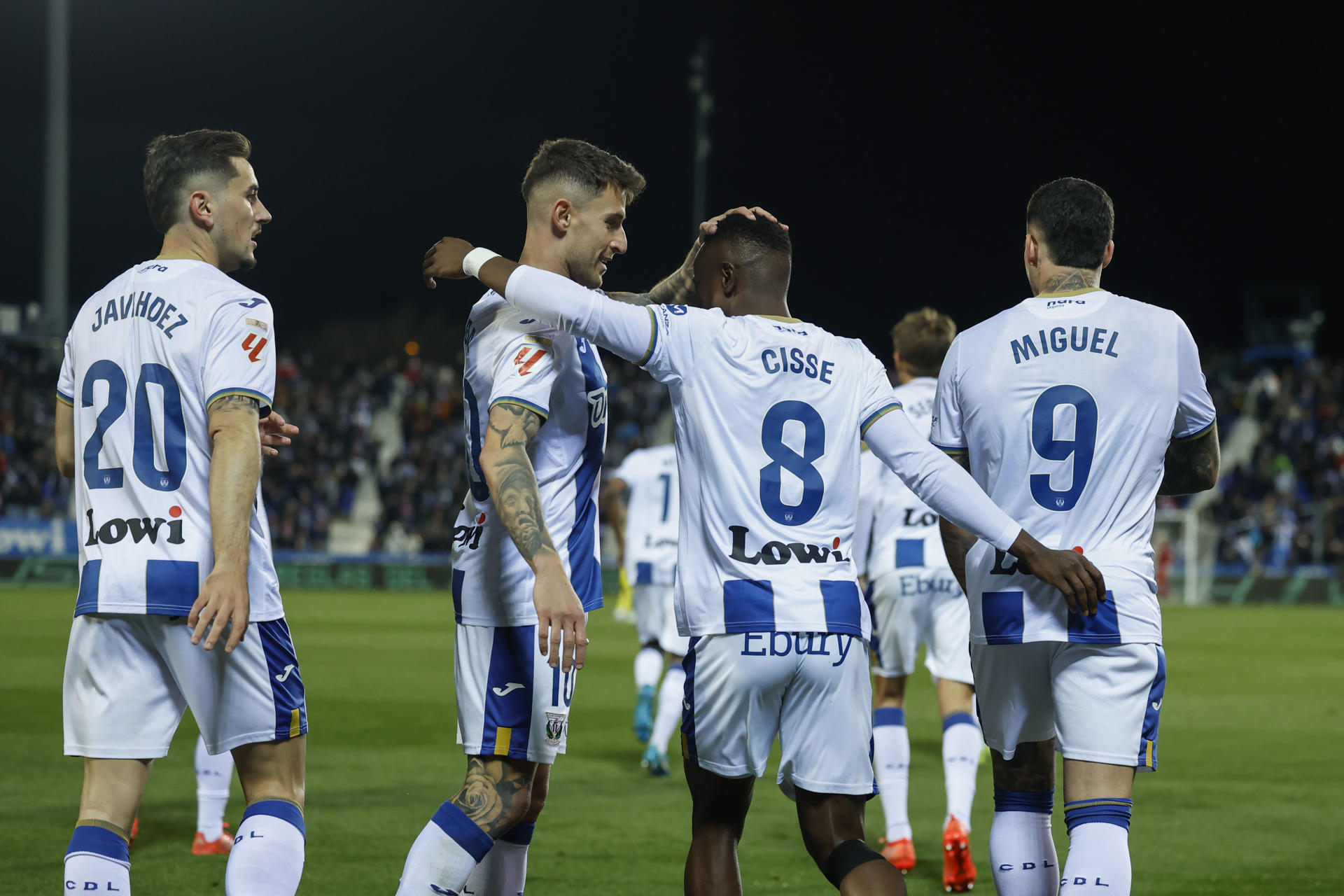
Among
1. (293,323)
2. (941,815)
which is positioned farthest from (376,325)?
(941,815)

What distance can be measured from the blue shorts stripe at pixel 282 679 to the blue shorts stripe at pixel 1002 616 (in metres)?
1.91

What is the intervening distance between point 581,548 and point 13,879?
316 cm

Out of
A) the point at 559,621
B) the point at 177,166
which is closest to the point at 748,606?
the point at 559,621

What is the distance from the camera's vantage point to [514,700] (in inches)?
151

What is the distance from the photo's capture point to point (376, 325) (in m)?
74.2

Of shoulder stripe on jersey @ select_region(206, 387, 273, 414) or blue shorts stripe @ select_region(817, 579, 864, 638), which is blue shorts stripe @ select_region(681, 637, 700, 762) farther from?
shoulder stripe on jersey @ select_region(206, 387, 273, 414)

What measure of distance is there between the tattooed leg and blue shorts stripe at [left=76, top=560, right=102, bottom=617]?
3.49 ft

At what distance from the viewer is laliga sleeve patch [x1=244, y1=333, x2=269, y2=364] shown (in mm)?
3535

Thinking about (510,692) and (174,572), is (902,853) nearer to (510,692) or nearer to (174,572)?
(510,692)

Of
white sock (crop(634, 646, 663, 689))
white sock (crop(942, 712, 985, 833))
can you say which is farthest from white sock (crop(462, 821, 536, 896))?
white sock (crop(634, 646, 663, 689))

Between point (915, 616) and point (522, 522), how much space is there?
11.9 feet

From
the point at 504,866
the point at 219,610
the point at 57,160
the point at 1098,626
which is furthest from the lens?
the point at 57,160

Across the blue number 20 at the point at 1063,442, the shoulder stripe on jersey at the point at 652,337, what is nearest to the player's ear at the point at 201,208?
the shoulder stripe on jersey at the point at 652,337

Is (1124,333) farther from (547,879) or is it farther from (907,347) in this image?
(547,879)
